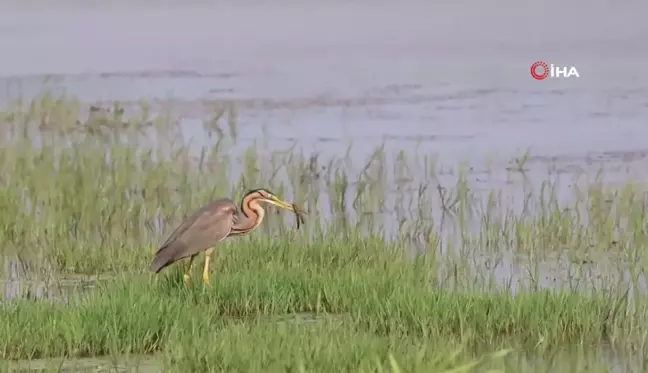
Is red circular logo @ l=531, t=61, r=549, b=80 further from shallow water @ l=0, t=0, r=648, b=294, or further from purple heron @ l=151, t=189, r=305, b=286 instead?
purple heron @ l=151, t=189, r=305, b=286

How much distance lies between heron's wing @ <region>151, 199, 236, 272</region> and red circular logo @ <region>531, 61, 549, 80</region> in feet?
22.6

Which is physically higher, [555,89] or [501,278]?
[555,89]

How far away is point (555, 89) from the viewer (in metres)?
14.1

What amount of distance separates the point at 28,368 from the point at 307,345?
1.16 m

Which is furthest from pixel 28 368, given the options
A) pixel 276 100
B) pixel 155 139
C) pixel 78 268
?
pixel 276 100

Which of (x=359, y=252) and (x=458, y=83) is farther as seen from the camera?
(x=458, y=83)

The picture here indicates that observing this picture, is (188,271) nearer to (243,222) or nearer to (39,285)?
(243,222)

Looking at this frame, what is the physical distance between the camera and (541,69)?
13836mm

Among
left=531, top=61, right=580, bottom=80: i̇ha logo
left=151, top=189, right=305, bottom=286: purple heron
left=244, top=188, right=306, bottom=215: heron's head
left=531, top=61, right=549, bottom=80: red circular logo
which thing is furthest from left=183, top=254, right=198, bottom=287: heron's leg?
left=531, top=61, right=580, bottom=80: i̇ha logo

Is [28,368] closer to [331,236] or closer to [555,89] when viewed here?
[331,236]

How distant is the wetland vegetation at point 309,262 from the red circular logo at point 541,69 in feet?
10.7

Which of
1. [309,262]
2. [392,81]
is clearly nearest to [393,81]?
[392,81]

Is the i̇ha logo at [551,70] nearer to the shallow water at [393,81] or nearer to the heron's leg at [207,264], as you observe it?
the shallow water at [393,81]

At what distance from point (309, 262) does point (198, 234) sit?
932 millimetres
